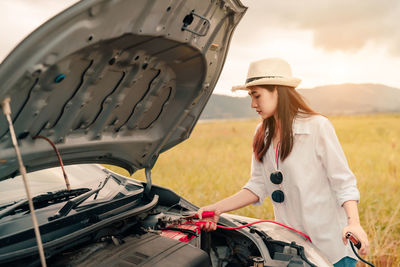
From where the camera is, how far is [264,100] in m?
1.93

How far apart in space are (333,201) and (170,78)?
3.59 ft

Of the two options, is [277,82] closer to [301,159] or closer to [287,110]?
[287,110]

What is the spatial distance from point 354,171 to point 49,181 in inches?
210

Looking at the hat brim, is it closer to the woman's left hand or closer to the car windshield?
the woman's left hand

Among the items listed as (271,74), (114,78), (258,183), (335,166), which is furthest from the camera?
(258,183)

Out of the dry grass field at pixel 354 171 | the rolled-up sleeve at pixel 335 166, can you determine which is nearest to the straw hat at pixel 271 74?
the rolled-up sleeve at pixel 335 166

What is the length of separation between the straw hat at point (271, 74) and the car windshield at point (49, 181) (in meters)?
0.99

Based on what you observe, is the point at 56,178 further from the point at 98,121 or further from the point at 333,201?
the point at 333,201

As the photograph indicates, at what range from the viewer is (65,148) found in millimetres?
1584

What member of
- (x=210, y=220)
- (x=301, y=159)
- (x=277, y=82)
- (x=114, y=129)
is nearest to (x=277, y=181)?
(x=301, y=159)

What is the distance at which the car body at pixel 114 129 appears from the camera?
3.82 ft

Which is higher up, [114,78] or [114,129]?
[114,78]

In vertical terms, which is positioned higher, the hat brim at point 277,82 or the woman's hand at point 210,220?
the hat brim at point 277,82

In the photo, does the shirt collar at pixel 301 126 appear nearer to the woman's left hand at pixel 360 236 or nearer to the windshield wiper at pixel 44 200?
the woman's left hand at pixel 360 236
